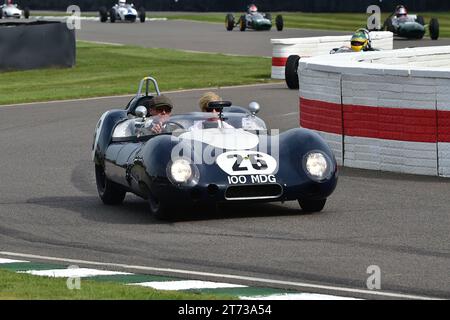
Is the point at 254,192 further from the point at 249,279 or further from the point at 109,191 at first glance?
the point at 249,279

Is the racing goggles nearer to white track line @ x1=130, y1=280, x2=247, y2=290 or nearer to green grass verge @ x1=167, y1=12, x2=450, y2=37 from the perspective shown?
white track line @ x1=130, y1=280, x2=247, y2=290

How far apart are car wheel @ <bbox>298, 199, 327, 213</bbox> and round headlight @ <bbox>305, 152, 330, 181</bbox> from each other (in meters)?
0.34

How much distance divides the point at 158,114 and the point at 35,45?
68.7ft

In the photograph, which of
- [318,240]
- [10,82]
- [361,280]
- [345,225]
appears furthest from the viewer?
[10,82]

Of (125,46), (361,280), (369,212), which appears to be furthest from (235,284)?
(125,46)

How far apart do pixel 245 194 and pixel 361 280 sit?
2895mm

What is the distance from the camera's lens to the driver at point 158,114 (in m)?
12.6

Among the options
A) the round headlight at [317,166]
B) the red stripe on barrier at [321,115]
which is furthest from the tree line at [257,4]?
the round headlight at [317,166]

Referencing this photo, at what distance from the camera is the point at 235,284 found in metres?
8.67

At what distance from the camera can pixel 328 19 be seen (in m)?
57.9

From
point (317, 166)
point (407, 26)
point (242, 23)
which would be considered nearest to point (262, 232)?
point (317, 166)

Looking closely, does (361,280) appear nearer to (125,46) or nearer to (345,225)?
(345,225)

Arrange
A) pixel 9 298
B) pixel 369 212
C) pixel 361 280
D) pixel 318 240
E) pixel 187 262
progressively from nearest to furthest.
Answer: pixel 9 298, pixel 361 280, pixel 187 262, pixel 318 240, pixel 369 212

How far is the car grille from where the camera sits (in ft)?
37.4
